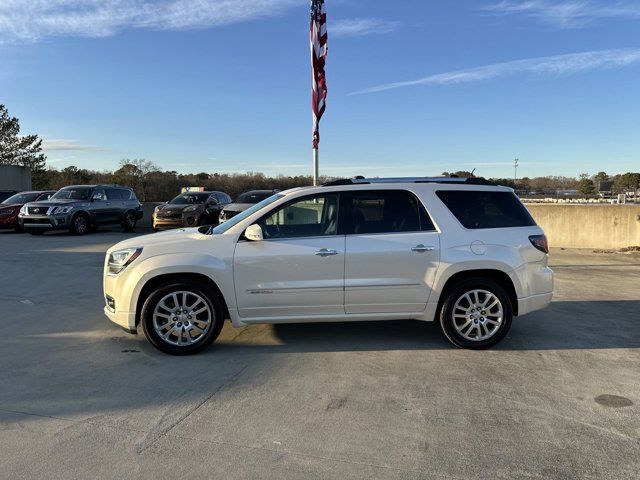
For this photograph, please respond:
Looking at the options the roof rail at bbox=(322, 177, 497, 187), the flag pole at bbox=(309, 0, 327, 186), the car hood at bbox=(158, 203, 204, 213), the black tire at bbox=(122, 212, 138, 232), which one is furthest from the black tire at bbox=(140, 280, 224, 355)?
the black tire at bbox=(122, 212, 138, 232)

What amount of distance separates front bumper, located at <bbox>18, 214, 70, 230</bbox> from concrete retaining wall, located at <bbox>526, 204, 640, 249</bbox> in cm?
1607

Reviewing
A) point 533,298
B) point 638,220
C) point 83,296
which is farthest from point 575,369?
point 638,220

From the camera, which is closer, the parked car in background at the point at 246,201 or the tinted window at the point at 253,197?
the parked car in background at the point at 246,201

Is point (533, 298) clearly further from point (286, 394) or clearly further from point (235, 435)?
point (235, 435)

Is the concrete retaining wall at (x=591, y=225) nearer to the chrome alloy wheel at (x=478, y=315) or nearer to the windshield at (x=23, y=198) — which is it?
the chrome alloy wheel at (x=478, y=315)

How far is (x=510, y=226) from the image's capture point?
5570 mm

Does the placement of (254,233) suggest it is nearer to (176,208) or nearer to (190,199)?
(176,208)

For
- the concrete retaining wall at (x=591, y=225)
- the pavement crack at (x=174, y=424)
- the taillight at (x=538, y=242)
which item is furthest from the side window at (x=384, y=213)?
the concrete retaining wall at (x=591, y=225)

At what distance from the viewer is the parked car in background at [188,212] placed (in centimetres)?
1848

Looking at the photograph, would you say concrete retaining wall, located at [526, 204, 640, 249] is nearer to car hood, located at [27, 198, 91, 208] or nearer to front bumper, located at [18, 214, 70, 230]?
car hood, located at [27, 198, 91, 208]

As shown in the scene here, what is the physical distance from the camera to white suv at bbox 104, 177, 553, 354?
5184mm

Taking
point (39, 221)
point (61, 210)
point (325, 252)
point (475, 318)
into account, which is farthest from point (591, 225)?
point (39, 221)

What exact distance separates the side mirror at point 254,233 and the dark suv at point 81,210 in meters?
14.9

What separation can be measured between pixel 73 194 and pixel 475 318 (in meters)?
17.6
